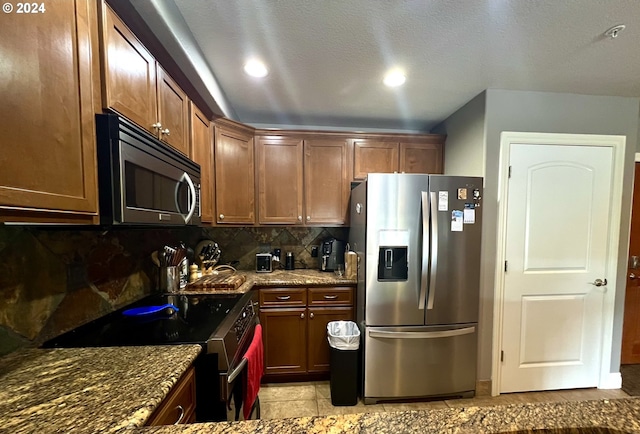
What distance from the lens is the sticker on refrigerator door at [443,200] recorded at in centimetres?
189

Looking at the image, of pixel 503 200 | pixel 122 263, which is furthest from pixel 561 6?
pixel 122 263

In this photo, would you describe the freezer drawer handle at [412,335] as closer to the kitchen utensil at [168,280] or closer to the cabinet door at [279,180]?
the cabinet door at [279,180]

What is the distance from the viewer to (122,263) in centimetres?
154

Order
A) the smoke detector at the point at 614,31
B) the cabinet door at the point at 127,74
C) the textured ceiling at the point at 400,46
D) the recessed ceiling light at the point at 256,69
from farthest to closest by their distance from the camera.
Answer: the recessed ceiling light at the point at 256,69 < the smoke detector at the point at 614,31 < the textured ceiling at the point at 400,46 < the cabinet door at the point at 127,74

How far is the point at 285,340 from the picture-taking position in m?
2.21

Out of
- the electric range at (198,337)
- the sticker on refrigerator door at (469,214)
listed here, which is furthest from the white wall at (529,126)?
the electric range at (198,337)

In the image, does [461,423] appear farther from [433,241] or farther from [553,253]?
[553,253]

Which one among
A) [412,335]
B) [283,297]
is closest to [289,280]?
[283,297]

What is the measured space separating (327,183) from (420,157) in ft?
3.36

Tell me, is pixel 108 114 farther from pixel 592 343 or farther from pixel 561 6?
pixel 592 343

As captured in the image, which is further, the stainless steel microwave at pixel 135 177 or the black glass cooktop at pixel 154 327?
the black glass cooktop at pixel 154 327

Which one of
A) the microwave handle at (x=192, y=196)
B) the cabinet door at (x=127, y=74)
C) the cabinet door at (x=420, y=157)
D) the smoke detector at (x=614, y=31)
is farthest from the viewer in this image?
the cabinet door at (x=420, y=157)

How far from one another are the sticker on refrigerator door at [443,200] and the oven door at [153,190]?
68.1 inches

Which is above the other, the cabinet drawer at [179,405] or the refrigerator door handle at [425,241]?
the refrigerator door handle at [425,241]
